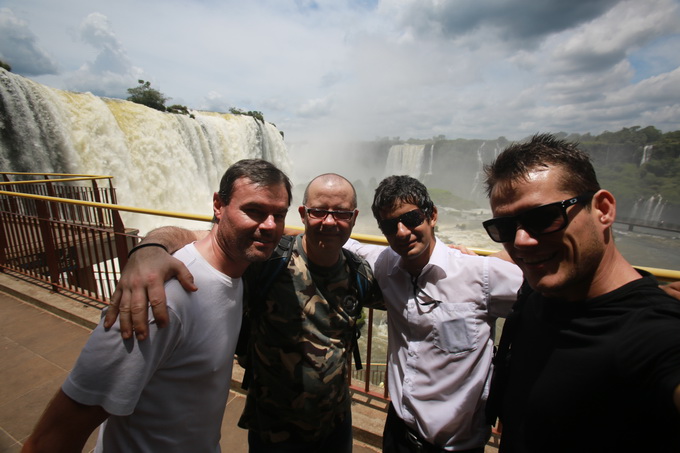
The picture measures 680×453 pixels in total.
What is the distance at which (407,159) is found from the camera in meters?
47.6

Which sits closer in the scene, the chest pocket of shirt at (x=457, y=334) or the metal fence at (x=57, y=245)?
the chest pocket of shirt at (x=457, y=334)

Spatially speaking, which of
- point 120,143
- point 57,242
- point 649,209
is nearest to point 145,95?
point 120,143

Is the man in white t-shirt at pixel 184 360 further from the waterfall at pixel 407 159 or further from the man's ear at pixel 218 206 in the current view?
the waterfall at pixel 407 159

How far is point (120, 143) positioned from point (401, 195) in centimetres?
1632

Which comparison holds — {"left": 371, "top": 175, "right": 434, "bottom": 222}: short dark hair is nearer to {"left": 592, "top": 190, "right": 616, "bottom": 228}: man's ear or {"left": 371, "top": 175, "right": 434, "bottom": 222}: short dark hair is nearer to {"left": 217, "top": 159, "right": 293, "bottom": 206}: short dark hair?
{"left": 217, "top": 159, "right": 293, "bottom": 206}: short dark hair

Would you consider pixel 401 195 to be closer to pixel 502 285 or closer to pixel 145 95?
pixel 502 285

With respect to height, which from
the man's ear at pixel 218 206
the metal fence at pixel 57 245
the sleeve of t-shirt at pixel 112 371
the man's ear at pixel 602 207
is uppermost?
the man's ear at pixel 602 207

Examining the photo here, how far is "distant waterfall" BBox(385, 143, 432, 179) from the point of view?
4684cm

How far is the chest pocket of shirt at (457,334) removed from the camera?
1497mm

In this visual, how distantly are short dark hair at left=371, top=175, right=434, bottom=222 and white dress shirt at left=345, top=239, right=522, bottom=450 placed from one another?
0.25 metres

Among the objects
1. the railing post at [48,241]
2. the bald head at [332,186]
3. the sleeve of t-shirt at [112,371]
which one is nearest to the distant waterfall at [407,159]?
the railing post at [48,241]

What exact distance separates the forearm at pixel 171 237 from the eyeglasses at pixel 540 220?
4.39ft

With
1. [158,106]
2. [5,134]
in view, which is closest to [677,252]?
[5,134]

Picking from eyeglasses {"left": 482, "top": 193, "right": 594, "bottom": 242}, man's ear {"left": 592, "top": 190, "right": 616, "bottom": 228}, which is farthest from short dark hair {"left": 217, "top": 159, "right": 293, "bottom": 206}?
man's ear {"left": 592, "top": 190, "right": 616, "bottom": 228}
